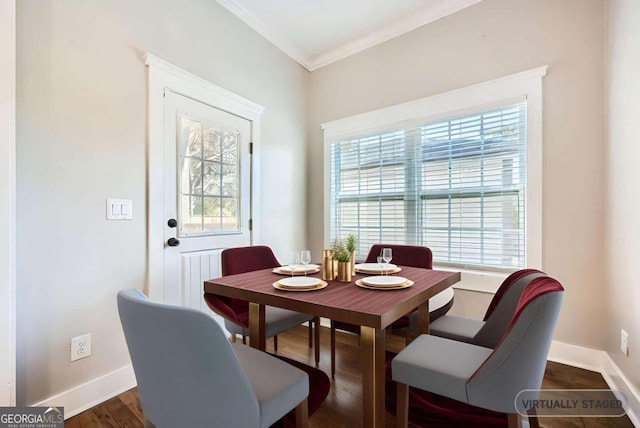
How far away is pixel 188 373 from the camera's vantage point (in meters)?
0.82

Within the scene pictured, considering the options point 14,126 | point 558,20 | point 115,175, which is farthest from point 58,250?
point 558,20

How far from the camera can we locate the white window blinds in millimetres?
2344

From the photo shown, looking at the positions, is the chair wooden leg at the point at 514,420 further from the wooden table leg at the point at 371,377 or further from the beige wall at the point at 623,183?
the beige wall at the point at 623,183

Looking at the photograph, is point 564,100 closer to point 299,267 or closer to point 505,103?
point 505,103

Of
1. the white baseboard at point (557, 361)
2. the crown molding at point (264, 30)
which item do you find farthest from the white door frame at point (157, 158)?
the crown molding at point (264, 30)

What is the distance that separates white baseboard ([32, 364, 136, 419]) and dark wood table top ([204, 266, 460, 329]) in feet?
3.15

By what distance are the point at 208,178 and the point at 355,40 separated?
6.87 feet

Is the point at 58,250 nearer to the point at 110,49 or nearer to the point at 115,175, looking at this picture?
the point at 115,175

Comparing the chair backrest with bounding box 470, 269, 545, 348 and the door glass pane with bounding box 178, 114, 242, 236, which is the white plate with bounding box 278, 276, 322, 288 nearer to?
the chair backrest with bounding box 470, 269, 545, 348

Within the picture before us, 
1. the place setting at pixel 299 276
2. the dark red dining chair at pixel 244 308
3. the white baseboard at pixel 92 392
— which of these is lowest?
the white baseboard at pixel 92 392

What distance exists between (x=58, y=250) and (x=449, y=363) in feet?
6.64

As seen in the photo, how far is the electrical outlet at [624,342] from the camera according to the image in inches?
64.9

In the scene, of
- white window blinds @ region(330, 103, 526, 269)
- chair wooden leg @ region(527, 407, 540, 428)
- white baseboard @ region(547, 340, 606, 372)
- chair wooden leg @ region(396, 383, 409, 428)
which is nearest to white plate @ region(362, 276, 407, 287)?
chair wooden leg @ region(396, 383, 409, 428)

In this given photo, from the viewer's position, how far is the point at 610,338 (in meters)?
1.89
